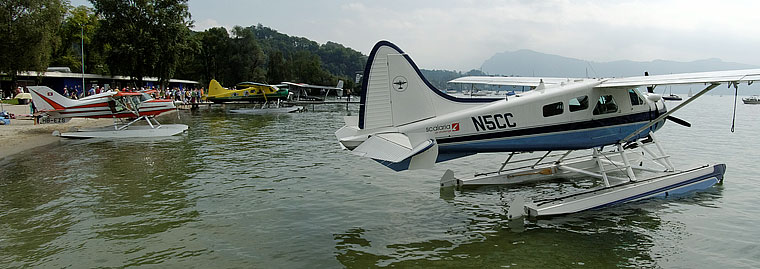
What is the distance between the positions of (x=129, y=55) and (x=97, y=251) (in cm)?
4528

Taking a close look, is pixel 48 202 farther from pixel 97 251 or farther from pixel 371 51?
pixel 371 51

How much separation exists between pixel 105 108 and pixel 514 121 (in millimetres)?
18085

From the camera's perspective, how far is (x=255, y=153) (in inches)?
617

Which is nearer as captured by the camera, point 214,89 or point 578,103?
point 578,103

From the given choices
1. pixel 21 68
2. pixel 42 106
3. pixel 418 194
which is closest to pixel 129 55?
pixel 21 68

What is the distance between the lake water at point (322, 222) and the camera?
641cm

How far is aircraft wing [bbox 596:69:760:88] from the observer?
7582mm

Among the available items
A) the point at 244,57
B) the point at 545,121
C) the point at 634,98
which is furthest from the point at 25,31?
the point at 244,57

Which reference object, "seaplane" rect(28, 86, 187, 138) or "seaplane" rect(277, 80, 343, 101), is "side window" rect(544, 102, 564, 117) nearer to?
"seaplane" rect(28, 86, 187, 138)

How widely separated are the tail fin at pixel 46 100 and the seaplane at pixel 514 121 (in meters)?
16.2

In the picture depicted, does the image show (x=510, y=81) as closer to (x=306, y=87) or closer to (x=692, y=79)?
(x=692, y=79)

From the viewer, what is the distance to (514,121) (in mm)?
8484

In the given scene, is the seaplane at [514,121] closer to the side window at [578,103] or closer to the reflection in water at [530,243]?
the side window at [578,103]

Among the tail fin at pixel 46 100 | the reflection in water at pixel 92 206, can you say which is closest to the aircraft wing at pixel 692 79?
the reflection in water at pixel 92 206
